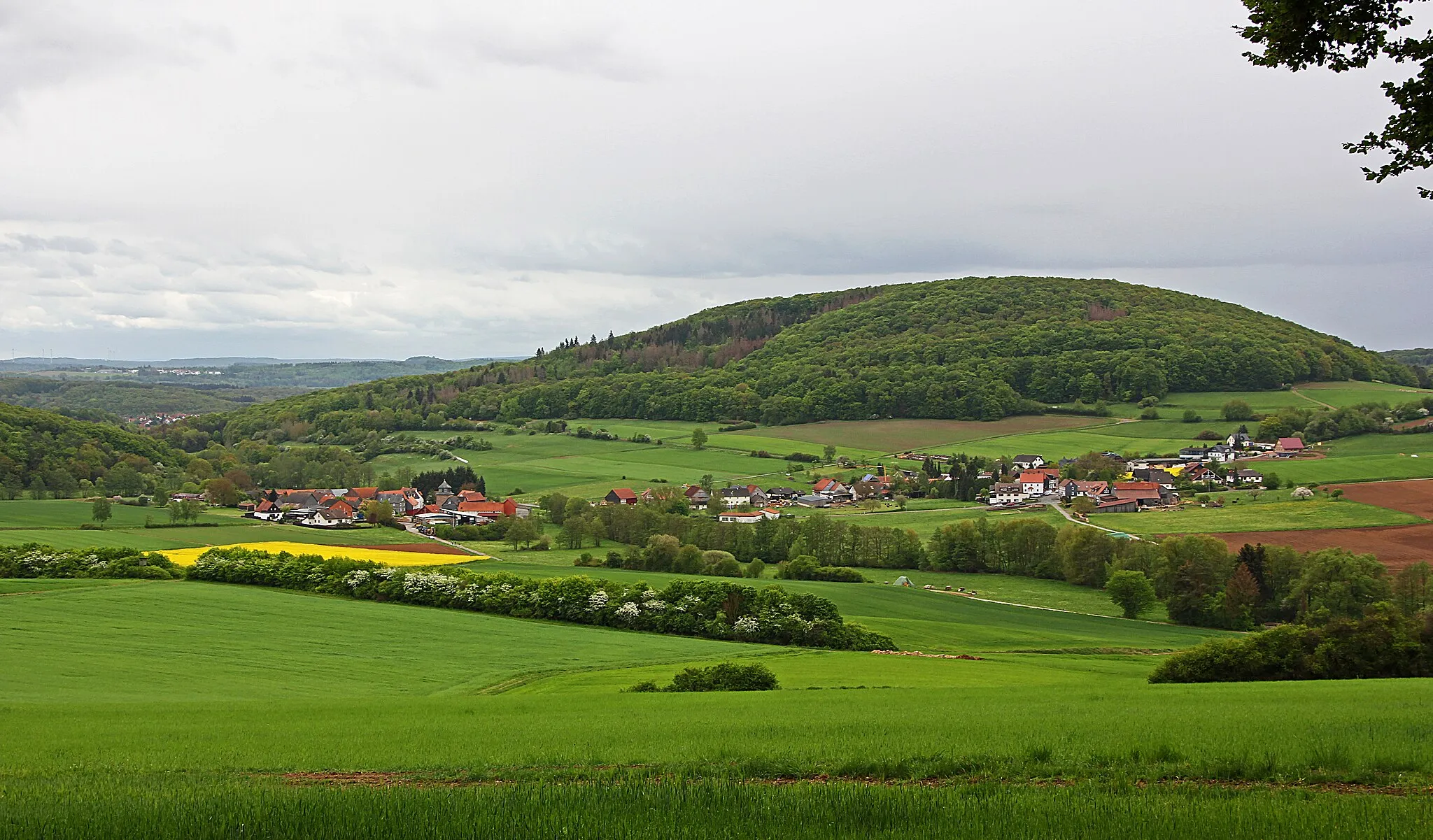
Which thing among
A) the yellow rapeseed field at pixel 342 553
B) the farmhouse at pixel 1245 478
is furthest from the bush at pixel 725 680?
the farmhouse at pixel 1245 478

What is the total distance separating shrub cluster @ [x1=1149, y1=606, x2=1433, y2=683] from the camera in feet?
104

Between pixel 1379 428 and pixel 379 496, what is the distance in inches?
4527

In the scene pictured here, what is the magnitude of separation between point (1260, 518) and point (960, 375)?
83863 mm

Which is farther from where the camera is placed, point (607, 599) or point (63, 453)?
point (63, 453)

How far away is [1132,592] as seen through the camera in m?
58.2

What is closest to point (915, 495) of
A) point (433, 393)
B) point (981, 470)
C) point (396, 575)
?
point (981, 470)

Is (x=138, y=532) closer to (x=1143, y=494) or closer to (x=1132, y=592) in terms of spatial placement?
(x=1132, y=592)

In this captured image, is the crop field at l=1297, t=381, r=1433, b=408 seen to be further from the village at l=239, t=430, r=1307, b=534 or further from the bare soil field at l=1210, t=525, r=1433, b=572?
the bare soil field at l=1210, t=525, r=1433, b=572

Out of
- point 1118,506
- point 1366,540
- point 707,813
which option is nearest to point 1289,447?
point 1118,506

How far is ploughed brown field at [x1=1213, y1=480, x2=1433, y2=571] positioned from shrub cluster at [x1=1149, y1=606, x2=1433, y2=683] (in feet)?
96.4

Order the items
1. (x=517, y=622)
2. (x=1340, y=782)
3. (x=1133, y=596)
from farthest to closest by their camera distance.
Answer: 1. (x=1133, y=596)
2. (x=517, y=622)
3. (x=1340, y=782)

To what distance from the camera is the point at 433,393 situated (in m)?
196

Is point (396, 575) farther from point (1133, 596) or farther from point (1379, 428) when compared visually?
point (1379, 428)

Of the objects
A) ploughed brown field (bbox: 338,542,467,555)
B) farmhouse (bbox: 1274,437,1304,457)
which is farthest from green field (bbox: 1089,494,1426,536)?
ploughed brown field (bbox: 338,542,467,555)
